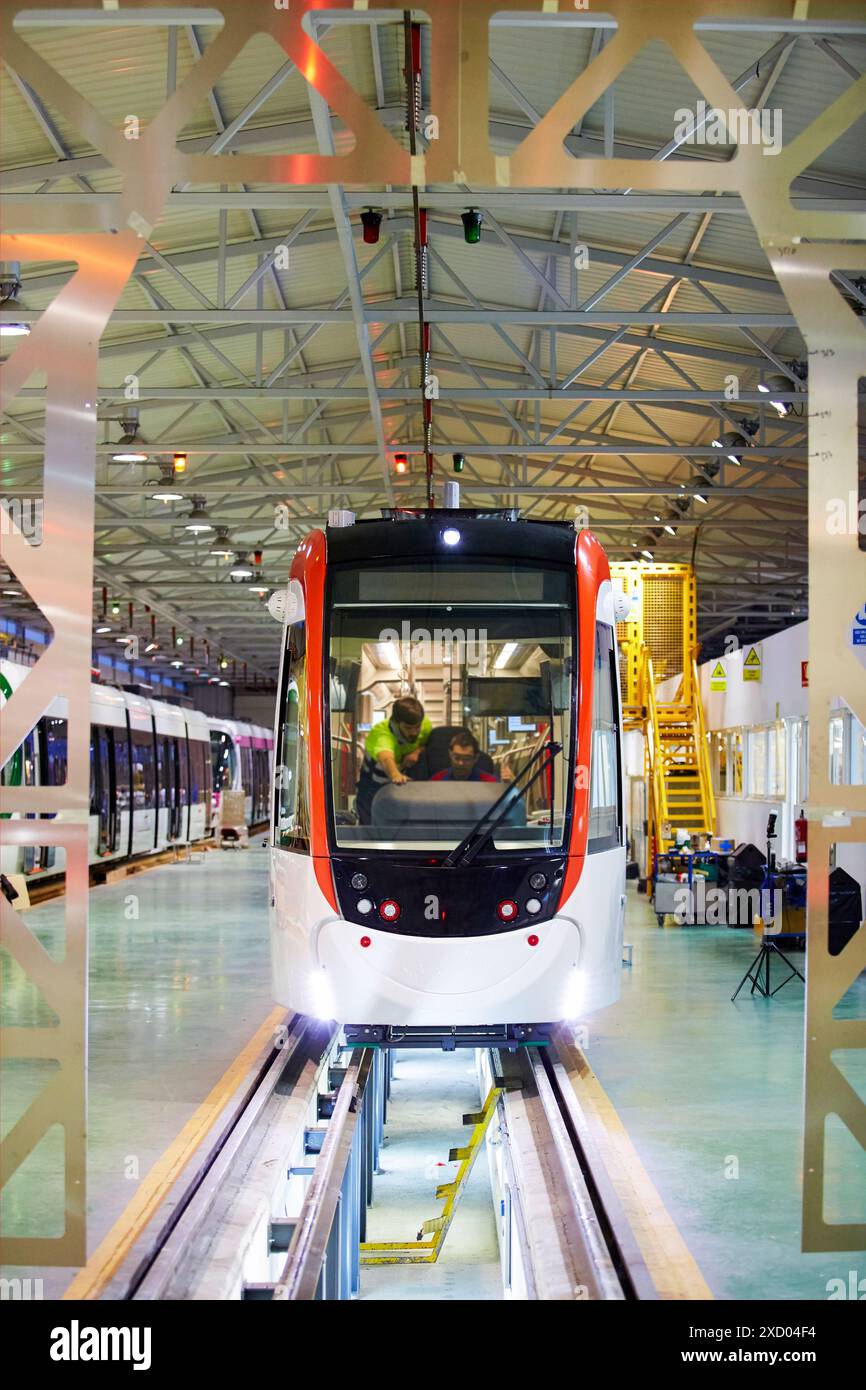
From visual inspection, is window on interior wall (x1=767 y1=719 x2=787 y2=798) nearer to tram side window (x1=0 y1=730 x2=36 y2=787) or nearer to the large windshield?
tram side window (x1=0 y1=730 x2=36 y2=787)

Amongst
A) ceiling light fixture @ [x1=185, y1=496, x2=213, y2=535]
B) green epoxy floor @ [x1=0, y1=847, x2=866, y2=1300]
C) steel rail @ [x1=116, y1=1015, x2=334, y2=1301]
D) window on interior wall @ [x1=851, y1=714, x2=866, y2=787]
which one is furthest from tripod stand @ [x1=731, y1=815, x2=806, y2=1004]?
ceiling light fixture @ [x1=185, y1=496, x2=213, y2=535]

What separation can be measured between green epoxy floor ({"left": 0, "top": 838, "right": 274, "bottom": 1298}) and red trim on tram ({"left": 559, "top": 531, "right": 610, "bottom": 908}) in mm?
2517

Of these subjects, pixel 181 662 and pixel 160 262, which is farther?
pixel 181 662

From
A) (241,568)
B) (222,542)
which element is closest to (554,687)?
(222,542)

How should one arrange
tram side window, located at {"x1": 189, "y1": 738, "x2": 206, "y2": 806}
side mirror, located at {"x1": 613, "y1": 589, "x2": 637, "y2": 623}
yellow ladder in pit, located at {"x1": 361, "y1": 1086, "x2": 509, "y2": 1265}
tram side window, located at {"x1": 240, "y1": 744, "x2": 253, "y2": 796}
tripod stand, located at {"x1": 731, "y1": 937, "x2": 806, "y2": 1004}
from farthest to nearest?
tram side window, located at {"x1": 240, "y1": 744, "x2": 253, "y2": 796} < tram side window, located at {"x1": 189, "y1": 738, "x2": 206, "y2": 806} < tripod stand, located at {"x1": 731, "y1": 937, "x2": 806, "y2": 1004} < yellow ladder in pit, located at {"x1": 361, "y1": 1086, "x2": 509, "y2": 1265} < side mirror, located at {"x1": 613, "y1": 589, "x2": 637, "y2": 623}

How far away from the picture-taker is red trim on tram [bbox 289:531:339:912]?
24.4 feet

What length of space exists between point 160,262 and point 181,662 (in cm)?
3425

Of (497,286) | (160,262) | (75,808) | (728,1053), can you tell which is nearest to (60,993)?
(75,808)

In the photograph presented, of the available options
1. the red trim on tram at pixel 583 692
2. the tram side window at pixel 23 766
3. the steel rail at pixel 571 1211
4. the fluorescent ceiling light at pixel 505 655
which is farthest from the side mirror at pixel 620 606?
the tram side window at pixel 23 766

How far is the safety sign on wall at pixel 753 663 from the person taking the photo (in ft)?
64.5

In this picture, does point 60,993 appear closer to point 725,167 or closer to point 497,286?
point 725,167

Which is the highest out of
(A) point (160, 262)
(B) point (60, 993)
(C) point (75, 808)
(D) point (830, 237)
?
(A) point (160, 262)

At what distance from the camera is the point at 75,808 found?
188 inches
